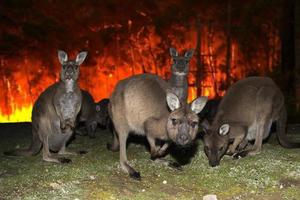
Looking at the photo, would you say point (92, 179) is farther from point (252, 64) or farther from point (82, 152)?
point (252, 64)

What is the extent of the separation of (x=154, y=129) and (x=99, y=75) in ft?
47.6

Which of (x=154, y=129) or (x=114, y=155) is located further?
(x=114, y=155)

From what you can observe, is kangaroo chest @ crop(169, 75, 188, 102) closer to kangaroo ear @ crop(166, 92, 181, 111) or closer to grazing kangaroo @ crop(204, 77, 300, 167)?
grazing kangaroo @ crop(204, 77, 300, 167)

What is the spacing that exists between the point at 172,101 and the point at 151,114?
0.56 meters

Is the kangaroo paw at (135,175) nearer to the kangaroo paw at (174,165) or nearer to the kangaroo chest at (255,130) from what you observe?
the kangaroo paw at (174,165)

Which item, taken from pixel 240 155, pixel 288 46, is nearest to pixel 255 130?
pixel 240 155

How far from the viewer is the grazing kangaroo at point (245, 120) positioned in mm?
7477

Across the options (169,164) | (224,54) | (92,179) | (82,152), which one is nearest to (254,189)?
(169,164)

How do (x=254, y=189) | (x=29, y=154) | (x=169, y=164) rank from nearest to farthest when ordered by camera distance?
1. (x=254, y=189)
2. (x=169, y=164)
3. (x=29, y=154)

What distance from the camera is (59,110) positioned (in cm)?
764

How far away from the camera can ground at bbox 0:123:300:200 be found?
20.3 ft

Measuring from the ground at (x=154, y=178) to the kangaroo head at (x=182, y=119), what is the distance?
0.61 m

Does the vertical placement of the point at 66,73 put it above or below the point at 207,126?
above

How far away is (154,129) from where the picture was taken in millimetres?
6859
